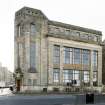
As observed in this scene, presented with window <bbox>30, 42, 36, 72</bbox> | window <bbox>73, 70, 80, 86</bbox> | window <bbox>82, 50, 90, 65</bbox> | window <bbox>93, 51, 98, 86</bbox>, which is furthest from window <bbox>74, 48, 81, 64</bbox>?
window <bbox>30, 42, 36, 72</bbox>

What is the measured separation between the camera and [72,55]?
5972 cm

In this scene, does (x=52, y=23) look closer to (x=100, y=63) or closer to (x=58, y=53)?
(x=58, y=53)

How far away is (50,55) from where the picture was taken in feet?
182

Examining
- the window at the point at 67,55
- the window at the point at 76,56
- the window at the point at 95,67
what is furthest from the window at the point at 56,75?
the window at the point at 95,67

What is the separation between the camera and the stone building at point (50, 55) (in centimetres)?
5297

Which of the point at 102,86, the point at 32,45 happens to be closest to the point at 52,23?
the point at 32,45

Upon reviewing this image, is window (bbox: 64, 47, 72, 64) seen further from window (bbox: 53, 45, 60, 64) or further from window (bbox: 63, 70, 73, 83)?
window (bbox: 63, 70, 73, 83)

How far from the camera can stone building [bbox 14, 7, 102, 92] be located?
5297 centimetres

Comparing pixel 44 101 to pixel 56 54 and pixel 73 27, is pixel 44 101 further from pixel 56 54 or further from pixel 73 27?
pixel 73 27

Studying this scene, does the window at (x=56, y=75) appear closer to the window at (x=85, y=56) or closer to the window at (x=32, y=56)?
the window at (x=32, y=56)

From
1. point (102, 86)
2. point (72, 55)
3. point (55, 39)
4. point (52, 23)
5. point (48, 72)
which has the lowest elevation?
point (102, 86)

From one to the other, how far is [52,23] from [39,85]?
14.4 metres

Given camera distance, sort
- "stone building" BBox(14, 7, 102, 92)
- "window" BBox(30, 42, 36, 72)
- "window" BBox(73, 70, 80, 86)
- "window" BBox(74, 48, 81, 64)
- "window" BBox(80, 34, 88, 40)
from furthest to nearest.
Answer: "window" BBox(80, 34, 88, 40), "window" BBox(74, 48, 81, 64), "window" BBox(73, 70, 80, 86), "window" BBox(30, 42, 36, 72), "stone building" BBox(14, 7, 102, 92)

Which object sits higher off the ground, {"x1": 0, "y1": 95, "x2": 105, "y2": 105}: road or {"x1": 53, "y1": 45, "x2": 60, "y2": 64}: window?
{"x1": 53, "y1": 45, "x2": 60, "y2": 64}: window
